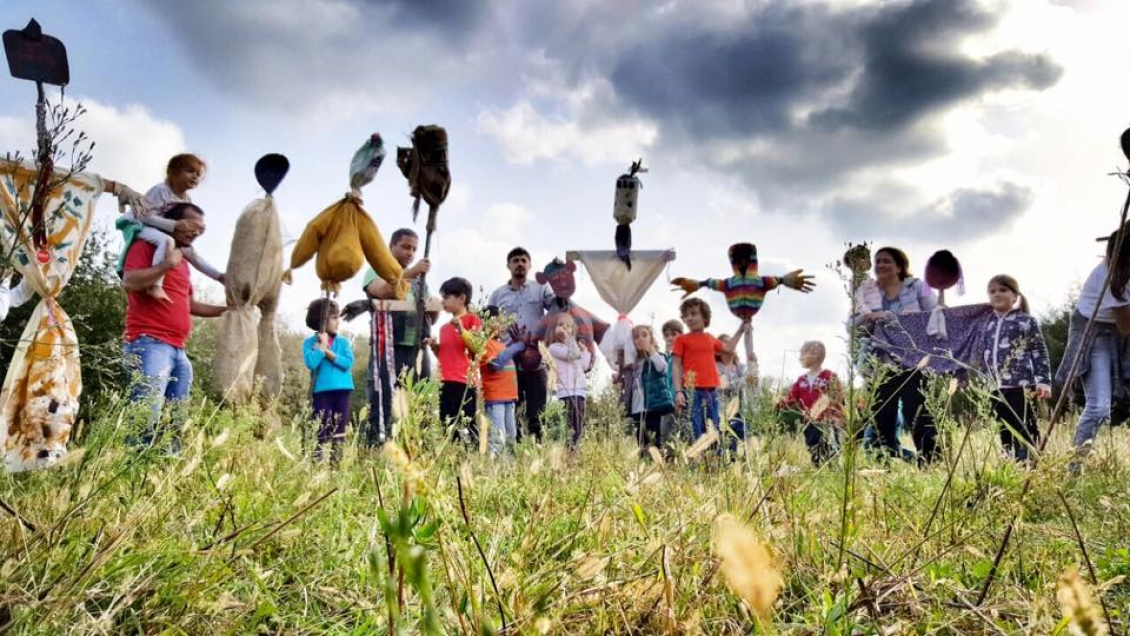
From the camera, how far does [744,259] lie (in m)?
9.27

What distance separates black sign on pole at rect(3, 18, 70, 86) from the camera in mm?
5184

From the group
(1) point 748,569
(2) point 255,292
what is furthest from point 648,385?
(1) point 748,569

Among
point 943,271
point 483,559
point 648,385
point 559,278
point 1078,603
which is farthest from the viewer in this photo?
point 559,278

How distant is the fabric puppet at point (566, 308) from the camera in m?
8.11

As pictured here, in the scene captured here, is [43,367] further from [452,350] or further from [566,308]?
[566,308]

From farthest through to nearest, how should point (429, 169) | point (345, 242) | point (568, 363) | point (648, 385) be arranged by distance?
point (648, 385), point (568, 363), point (429, 169), point (345, 242)

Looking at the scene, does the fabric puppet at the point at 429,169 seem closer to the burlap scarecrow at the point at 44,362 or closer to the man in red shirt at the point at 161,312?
the man in red shirt at the point at 161,312

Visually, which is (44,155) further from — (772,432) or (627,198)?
(627,198)

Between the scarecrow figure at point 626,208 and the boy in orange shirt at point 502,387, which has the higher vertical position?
the scarecrow figure at point 626,208

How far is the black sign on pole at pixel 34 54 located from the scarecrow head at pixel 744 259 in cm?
682

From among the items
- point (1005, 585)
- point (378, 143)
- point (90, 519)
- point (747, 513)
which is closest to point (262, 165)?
point (378, 143)

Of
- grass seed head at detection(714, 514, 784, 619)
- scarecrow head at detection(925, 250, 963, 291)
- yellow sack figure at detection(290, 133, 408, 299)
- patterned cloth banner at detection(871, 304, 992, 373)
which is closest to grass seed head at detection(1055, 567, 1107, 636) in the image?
grass seed head at detection(714, 514, 784, 619)

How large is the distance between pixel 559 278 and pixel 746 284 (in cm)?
219

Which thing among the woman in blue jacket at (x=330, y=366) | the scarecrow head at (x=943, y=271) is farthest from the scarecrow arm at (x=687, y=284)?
the woman in blue jacket at (x=330, y=366)
